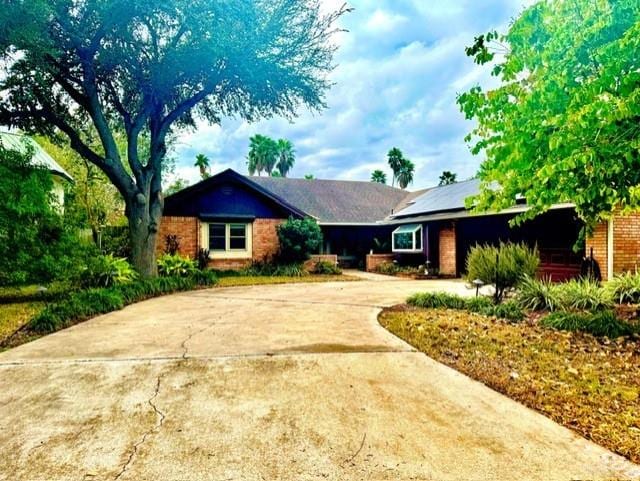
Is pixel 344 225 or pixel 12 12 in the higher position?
pixel 12 12

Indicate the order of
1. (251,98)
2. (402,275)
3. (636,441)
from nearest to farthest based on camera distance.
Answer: (636,441), (251,98), (402,275)

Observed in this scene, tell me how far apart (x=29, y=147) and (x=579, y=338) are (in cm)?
1107

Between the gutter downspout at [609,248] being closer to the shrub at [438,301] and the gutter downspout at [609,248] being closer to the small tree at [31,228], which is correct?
the shrub at [438,301]

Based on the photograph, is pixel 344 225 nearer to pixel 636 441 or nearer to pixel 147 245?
pixel 147 245

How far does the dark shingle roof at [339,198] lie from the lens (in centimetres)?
2172

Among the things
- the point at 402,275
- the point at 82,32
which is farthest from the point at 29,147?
the point at 402,275

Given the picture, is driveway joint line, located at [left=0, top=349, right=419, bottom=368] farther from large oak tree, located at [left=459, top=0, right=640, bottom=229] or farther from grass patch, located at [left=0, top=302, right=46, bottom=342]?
large oak tree, located at [left=459, top=0, right=640, bottom=229]

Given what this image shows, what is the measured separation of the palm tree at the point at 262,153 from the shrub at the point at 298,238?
97.9 ft

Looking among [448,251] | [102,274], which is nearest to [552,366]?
[102,274]

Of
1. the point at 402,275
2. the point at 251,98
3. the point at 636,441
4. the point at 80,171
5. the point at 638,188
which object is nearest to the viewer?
the point at 636,441

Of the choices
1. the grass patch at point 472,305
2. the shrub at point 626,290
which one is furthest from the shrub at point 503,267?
the shrub at point 626,290

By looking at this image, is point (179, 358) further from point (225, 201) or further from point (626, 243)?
point (225, 201)

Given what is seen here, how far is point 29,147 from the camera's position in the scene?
867cm

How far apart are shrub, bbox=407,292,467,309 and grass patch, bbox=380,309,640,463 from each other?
3.90 ft
